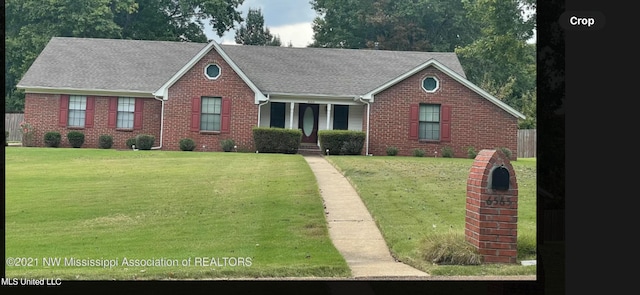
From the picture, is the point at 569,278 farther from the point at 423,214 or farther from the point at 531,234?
the point at 423,214

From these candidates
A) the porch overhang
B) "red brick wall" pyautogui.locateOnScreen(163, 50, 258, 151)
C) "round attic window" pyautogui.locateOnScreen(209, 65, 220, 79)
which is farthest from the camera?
"round attic window" pyautogui.locateOnScreen(209, 65, 220, 79)

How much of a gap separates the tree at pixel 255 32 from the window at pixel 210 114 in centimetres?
420

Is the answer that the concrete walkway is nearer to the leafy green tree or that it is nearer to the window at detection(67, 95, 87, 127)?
the leafy green tree

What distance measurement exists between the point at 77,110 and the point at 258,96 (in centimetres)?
357

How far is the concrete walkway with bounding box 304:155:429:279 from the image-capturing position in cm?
331

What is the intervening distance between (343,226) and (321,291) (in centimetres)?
96

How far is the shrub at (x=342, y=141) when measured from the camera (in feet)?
21.9

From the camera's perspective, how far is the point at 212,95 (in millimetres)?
11203

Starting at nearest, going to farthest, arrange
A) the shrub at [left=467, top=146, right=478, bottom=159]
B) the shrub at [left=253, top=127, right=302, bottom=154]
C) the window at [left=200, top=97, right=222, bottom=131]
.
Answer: the shrub at [left=467, top=146, right=478, bottom=159]
the shrub at [left=253, top=127, right=302, bottom=154]
the window at [left=200, top=97, right=222, bottom=131]

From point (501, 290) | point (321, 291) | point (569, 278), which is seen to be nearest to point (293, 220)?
point (321, 291)

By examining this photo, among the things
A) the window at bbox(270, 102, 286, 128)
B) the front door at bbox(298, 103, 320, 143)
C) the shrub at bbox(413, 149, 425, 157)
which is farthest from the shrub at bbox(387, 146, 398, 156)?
the window at bbox(270, 102, 286, 128)

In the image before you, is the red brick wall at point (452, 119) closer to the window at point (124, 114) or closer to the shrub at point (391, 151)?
the shrub at point (391, 151)

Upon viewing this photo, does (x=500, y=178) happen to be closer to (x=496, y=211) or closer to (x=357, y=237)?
(x=496, y=211)

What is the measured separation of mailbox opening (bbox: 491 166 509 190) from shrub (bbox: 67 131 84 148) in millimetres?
3567
